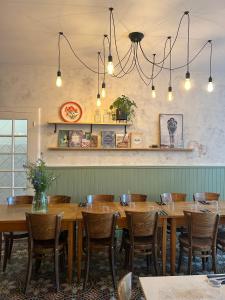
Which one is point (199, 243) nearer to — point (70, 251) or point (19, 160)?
point (70, 251)

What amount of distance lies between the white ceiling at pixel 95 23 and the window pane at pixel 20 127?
4.12 ft

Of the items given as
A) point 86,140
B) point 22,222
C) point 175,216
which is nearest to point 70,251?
point 22,222

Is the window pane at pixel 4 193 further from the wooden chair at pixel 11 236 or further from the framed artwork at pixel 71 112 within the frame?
the framed artwork at pixel 71 112

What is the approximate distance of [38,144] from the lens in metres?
5.16

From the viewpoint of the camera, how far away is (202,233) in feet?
10.7

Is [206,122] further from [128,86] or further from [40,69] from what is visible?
[40,69]

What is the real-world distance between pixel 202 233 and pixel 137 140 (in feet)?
8.16

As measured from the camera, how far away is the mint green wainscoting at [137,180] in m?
5.18

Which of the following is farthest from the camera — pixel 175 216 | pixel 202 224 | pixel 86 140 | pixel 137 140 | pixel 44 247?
pixel 137 140

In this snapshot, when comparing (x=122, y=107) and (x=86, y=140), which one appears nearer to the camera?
(x=122, y=107)

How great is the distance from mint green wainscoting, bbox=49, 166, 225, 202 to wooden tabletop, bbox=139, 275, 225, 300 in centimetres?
355

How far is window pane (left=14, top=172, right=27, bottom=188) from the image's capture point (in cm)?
515

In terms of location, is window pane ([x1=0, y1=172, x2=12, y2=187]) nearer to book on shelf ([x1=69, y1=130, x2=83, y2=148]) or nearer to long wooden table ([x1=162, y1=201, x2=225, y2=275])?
book on shelf ([x1=69, y1=130, x2=83, y2=148])

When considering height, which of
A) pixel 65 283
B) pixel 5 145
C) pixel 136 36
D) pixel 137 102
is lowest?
pixel 65 283
